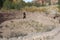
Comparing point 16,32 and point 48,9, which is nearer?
point 16,32

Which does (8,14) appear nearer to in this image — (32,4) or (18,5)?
(18,5)

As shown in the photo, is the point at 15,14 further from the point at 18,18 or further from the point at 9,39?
the point at 9,39

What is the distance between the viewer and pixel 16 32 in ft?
16.1

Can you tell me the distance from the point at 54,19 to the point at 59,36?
5.70 ft

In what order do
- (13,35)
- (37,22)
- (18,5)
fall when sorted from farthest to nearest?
(18,5), (37,22), (13,35)

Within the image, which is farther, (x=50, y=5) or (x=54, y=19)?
(x=50, y=5)

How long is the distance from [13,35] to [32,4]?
7.67 feet

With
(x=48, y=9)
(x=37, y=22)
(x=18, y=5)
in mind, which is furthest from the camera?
(x=48, y=9)

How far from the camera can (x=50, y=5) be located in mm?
7023

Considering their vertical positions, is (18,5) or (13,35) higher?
(18,5)

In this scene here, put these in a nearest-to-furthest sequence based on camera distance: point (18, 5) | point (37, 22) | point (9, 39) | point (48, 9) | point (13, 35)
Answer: point (9, 39) < point (13, 35) < point (37, 22) < point (18, 5) < point (48, 9)

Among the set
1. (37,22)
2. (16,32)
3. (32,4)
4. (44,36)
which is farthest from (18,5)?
(44,36)

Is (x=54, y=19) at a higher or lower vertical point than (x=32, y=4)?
lower

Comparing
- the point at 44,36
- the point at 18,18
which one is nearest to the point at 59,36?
the point at 44,36
